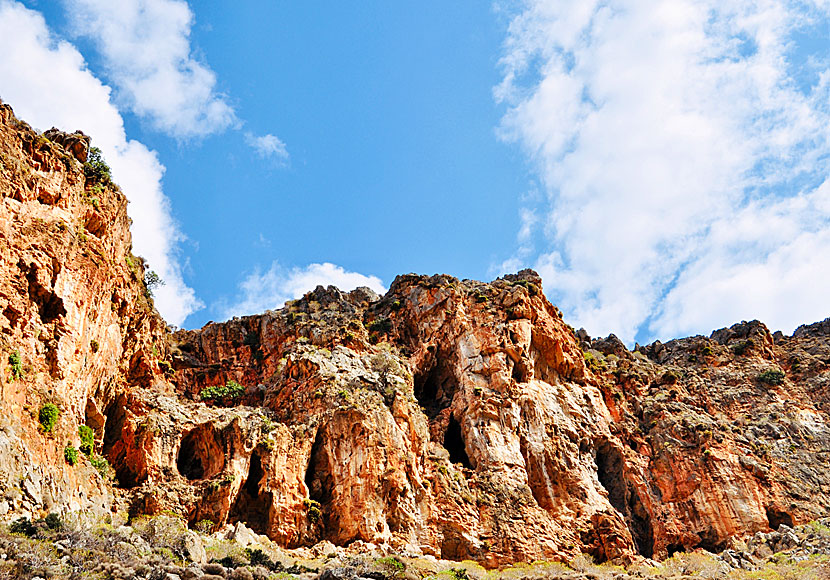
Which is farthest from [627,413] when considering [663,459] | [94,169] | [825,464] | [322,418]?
[94,169]

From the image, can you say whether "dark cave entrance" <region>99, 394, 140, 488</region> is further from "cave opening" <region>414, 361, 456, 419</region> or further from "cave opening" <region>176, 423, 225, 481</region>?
"cave opening" <region>414, 361, 456, 419</region>

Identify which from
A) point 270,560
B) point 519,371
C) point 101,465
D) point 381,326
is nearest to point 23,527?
point 270,560

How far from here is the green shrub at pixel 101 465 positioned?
3153cm

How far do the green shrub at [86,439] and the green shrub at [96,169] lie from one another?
14.8 m

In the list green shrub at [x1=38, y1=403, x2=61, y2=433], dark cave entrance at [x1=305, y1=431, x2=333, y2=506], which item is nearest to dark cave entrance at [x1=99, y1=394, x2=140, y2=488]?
green shrub at [x1=38, y1=403, x2=61, y2=433]

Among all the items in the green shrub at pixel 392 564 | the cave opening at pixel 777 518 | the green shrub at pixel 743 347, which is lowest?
the green shrub at pixel 392 564

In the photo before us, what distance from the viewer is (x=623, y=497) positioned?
1944 inches

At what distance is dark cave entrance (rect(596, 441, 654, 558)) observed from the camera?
156 ft

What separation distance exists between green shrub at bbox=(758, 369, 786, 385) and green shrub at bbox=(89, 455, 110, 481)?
55.2 meters

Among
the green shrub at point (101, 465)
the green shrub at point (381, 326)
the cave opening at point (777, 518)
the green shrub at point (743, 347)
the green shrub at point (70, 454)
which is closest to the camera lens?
the green shrub at point (70, 454)

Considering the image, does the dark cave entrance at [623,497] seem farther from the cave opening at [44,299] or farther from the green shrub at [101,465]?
the cave opening at [44,299]

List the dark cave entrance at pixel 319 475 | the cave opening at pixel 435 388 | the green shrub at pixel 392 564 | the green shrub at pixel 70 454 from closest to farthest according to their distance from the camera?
the green shrub at pixel 70 454 < the green shrub at pixel 392 564 < the dark cave entrance at pixel 319 475 < the cave opening at pixel 435 388

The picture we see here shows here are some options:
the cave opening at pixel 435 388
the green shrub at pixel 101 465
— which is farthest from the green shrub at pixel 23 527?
the cave opening at pixel 435 388

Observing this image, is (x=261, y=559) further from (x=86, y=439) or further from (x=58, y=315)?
(x=58, y=315)
